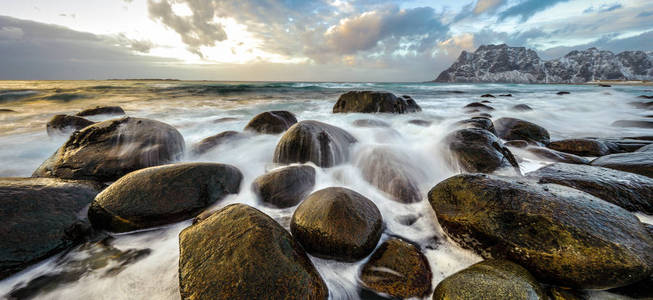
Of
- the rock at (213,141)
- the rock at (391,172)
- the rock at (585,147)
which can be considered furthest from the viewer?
the rock at (213,141)

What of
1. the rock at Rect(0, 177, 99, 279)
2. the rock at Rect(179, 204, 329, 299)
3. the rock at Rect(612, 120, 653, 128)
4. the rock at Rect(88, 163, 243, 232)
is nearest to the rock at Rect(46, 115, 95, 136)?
the rock at Rect(0, 177, 99, 279)

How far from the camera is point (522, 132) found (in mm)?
5895

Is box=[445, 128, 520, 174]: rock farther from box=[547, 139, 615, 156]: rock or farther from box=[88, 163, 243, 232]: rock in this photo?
box=[88, 163, 243, 232]: rock

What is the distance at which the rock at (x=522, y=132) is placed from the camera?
18.9 feet

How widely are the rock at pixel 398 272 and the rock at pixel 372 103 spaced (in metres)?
7.40

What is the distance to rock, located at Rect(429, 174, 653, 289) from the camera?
5.52ft

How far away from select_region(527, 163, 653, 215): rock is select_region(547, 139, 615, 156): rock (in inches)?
94.3

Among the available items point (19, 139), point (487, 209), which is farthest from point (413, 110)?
point (19, 139)

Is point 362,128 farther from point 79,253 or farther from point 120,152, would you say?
point 79,253

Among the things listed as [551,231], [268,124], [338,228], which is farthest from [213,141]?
[551,231]

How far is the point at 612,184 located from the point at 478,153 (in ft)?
4.49

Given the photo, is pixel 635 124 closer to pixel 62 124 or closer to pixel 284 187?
pixel 284 187

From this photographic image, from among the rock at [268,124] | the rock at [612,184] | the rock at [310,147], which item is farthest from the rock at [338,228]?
the rock at [268,124]

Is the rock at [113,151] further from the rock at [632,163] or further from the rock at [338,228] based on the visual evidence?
the rock at [632,163]
